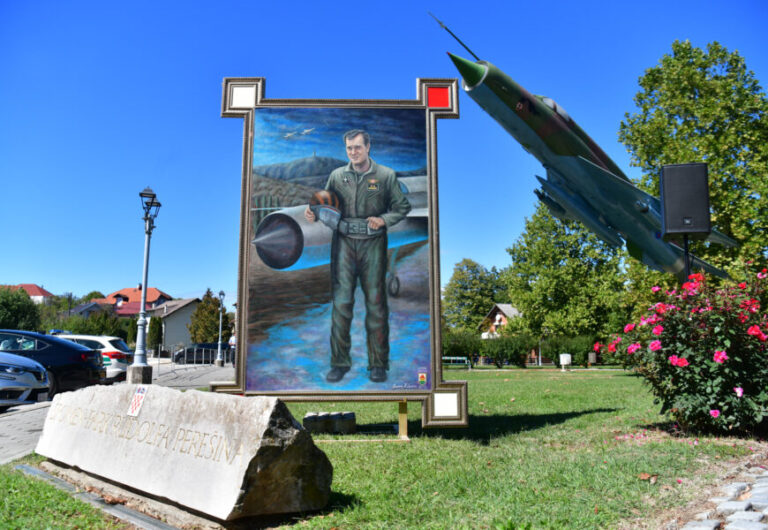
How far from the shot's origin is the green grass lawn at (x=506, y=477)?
4508 mm

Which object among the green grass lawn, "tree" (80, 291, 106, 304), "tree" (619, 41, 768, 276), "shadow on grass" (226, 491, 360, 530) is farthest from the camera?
"tree" (80, 291, 106, 304)

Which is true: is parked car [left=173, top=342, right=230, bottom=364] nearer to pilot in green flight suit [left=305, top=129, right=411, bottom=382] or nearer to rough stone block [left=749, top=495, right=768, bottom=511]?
pilot in green flight suit [left=305, top=129, right=411, bottom=382]

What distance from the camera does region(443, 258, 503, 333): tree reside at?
7738 centimetres

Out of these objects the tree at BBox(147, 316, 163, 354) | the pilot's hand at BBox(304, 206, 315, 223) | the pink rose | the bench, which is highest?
the pilot's hand at BBox(304, 206, 315, 223)

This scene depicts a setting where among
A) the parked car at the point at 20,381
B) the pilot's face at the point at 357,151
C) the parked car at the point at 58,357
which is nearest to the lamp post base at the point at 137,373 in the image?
the parked car at the point at 58,357

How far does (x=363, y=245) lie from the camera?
930cm

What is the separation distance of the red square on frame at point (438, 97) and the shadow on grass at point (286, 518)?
6.93m

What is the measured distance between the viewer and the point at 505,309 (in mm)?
70250

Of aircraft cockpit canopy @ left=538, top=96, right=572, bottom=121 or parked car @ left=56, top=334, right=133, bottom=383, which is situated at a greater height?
aircraft cockpit canopy @ left=538, top=96, right=572, bottom=121

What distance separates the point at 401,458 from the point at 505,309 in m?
65.0

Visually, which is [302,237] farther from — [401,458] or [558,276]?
[558,276]

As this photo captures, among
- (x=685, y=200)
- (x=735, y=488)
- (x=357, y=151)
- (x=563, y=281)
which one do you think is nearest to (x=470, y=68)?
(x=357, y=151)

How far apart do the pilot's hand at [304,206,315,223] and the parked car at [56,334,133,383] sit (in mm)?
11632

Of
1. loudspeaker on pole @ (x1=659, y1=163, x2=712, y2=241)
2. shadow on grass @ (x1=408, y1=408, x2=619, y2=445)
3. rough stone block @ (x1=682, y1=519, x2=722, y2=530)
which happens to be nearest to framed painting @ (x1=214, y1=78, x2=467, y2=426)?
shadow on grass @ (x1=408, y1=408, x2=619, y2=445)
